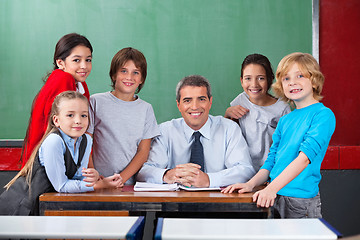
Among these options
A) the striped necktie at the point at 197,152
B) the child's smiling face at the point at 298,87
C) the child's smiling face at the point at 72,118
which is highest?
the child's smiling face at the point at 298,87

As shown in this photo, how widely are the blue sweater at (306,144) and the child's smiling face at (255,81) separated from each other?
395 millimetres

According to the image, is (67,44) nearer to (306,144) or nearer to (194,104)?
(194,104)

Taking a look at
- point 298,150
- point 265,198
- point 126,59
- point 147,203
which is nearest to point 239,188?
point 265,198

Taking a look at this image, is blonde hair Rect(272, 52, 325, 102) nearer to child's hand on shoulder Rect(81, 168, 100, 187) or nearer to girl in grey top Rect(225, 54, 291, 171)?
girl in grey top Rect(225, 54, 291, 171)

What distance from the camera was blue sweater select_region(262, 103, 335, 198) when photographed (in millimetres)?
1723

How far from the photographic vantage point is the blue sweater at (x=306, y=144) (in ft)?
5.65

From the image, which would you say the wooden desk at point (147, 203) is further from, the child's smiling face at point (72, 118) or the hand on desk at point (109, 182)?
the child's smiling face at point (72, 118)

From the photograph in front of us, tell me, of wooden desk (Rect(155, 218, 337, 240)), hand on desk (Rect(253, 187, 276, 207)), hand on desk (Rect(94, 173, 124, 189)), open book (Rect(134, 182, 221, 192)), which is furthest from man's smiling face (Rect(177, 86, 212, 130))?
wooden desk (Rect(155, 218, 337, 240))

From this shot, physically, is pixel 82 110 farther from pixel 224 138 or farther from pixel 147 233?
pixel 147 233

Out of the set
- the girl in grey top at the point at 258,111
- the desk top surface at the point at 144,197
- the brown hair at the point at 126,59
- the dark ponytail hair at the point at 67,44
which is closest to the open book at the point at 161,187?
the desk top surface at the point at 144,197

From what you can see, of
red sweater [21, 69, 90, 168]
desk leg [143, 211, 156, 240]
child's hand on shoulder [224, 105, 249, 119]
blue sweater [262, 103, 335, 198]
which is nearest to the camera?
blue sweater [262, 103, 335, 198]

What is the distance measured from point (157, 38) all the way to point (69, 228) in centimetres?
218

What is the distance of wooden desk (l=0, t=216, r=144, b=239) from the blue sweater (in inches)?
32.0

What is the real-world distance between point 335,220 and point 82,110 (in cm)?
235
